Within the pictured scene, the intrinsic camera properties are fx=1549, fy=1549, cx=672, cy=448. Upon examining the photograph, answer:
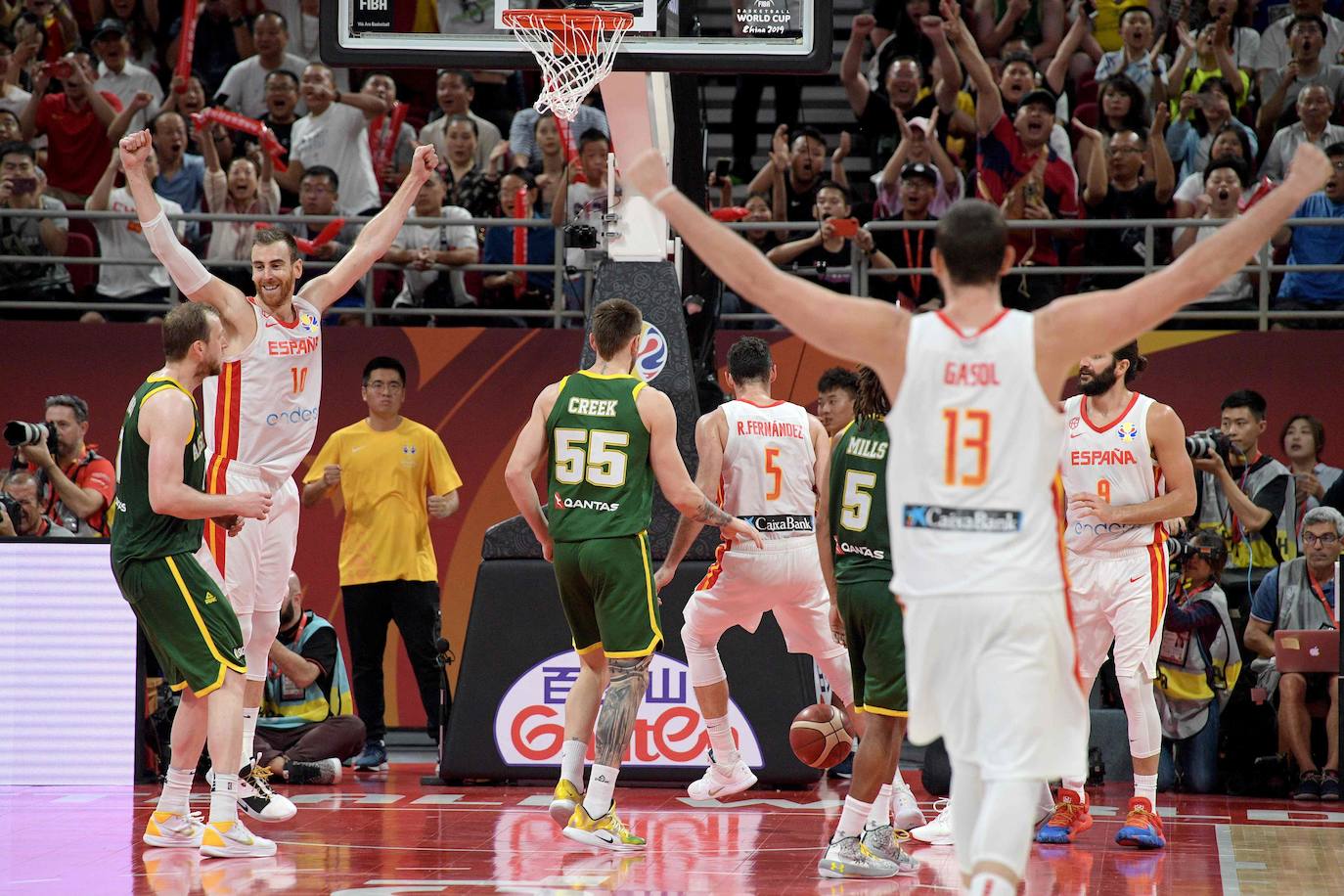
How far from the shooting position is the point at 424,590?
1118 centimetres

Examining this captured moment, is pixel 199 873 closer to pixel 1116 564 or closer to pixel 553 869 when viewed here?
pixel 553 869

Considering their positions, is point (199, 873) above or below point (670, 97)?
below

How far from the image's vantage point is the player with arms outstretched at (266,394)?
8062 millimetres

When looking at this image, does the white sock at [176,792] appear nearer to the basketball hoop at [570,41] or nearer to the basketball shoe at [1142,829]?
the basketball hoop at [570,41]

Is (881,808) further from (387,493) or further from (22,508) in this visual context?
(22,508)

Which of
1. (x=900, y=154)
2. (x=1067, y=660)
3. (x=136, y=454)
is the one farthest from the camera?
(x=900, y=154)

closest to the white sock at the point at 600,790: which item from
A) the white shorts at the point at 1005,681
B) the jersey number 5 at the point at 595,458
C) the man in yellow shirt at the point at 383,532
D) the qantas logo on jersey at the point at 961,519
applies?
the jersey number 5 at the point at 595,458

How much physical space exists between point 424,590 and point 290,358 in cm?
342

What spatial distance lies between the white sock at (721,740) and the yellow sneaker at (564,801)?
1.25m

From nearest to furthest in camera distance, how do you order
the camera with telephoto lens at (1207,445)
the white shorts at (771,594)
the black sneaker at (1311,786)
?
the white shorts at (771,594) < the black sneaker at (1311,786) < the camera with telephoto lens at (1207,445)

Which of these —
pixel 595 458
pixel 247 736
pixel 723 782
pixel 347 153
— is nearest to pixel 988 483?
pixel 595 458

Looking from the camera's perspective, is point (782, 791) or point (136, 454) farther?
point (782, 791)

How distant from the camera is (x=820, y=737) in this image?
8039 millimetres

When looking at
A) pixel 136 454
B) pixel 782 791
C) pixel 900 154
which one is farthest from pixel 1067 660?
pixel 900 154
